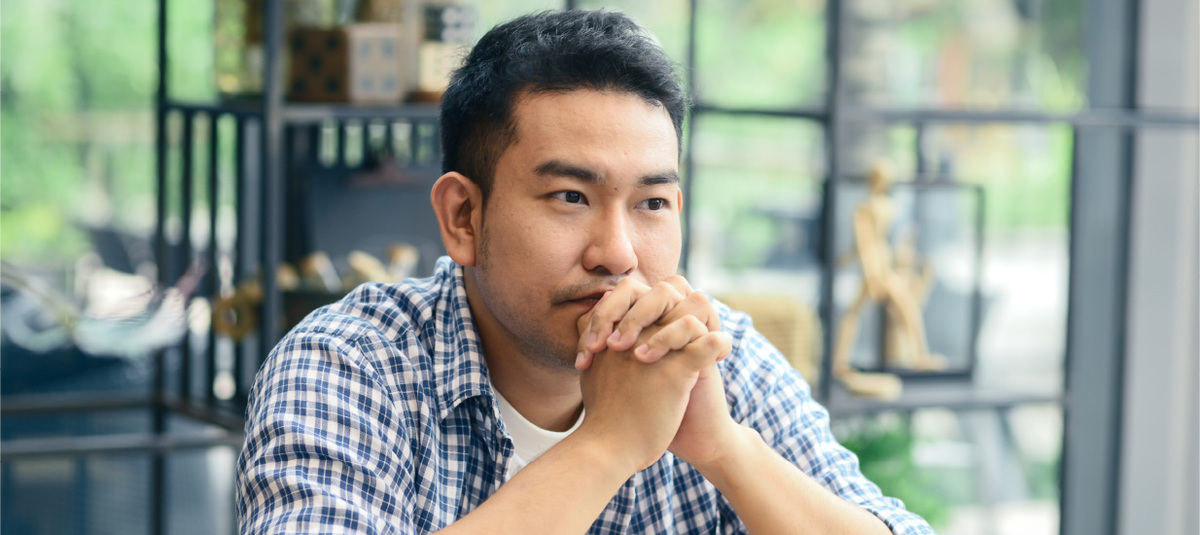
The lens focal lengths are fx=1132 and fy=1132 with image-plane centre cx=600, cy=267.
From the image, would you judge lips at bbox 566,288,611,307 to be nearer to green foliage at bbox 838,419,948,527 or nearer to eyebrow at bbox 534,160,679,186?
eyebrow at bbox 534,160,679,186

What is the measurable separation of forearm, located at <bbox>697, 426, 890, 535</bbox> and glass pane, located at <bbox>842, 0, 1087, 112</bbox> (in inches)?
76.3

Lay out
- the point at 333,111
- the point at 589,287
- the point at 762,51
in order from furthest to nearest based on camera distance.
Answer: the point at 762,51, the point at 333,111, the point at 589,287

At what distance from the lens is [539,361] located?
47.3 inches

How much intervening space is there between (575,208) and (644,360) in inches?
6.5

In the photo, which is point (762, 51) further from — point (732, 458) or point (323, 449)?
point (323, 449)

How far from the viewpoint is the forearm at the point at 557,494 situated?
98cm

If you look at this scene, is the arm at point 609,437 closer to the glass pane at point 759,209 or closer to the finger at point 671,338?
the finger at point 671,338

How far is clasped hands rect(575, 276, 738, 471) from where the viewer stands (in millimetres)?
1056

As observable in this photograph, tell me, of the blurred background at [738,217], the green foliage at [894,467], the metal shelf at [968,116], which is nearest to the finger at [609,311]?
the blurred background at [738,217]

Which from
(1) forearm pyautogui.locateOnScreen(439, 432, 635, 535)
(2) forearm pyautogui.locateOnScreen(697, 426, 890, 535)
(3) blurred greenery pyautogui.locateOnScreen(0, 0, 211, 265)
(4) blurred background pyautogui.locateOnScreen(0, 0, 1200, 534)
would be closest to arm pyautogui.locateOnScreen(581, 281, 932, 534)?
(2) forearm pyautogui.locateOnScreen(697, 426, 890, 535)

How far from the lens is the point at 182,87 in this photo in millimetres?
2588

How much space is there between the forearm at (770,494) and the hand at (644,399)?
0.09 metres

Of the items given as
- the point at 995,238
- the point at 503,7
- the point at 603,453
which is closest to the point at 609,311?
the point at 603,453

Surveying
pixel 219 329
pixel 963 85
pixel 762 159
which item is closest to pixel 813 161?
pixel 762 159
